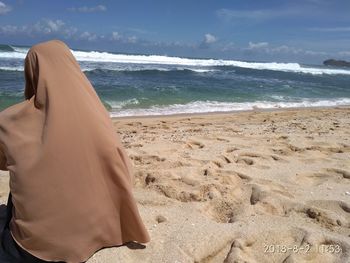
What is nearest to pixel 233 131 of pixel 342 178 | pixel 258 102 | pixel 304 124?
pixel 304 124

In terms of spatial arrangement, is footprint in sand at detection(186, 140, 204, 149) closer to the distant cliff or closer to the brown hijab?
the brown hijab

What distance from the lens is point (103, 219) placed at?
2584 mm

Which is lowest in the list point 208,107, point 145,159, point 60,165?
point 208,107

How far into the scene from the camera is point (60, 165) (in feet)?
7.97

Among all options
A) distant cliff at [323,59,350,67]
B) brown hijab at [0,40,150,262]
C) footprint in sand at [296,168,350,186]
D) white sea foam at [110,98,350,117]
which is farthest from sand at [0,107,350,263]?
distant cliff at [323,59,350,67]

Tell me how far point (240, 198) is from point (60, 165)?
69.7 inches

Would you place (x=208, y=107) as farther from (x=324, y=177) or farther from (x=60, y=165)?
(x=60, y=165)

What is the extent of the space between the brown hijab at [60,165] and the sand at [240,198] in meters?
0.28

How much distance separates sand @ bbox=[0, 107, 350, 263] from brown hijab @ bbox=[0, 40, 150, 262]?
0.93 feet

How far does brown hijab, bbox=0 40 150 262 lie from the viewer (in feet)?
7.92

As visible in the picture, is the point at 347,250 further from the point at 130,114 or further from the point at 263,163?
the point at 130,114

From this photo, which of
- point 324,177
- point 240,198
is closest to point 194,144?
point 324,177

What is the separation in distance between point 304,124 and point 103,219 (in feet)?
19.4

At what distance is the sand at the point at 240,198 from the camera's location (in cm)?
275
